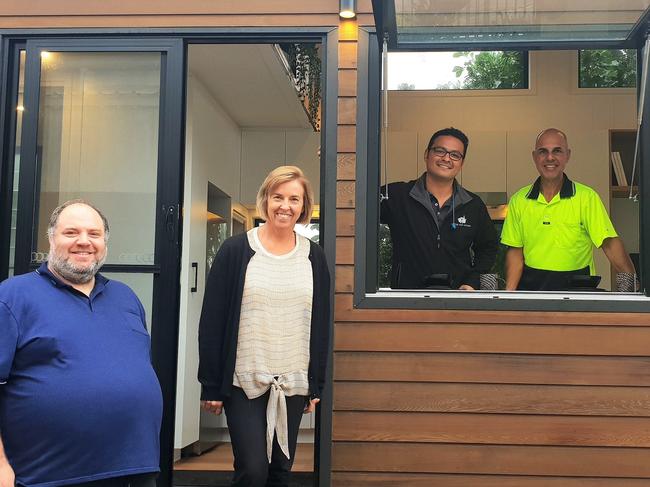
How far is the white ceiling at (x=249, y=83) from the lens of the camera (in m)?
4.35

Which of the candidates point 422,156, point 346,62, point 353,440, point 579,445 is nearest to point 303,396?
point 353,440

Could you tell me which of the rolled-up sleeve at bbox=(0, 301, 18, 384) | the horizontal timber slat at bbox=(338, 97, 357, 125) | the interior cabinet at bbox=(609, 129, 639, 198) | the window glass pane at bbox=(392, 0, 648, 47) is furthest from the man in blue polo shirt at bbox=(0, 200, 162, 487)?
the interior cabinet at bbox=(609, 129, 639, 198)

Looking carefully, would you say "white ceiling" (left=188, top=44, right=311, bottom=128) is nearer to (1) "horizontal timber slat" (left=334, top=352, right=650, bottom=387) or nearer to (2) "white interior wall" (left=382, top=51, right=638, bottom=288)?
(2) "white interior wall" (left=382, top=51, right=638, bottom=288)

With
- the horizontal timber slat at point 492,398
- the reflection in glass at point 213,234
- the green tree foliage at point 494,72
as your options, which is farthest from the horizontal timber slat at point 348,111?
the green tree foliage at point 494,72

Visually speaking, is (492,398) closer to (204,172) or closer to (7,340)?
(7,340)

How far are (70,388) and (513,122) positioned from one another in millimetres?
4638

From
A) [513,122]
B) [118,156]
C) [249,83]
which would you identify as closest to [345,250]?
[118,156]

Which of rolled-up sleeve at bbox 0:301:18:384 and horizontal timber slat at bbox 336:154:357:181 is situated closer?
rolled-up sleeve at bbox 0:301:18:384

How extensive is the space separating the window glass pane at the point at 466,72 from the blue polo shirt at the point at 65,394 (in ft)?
12.5

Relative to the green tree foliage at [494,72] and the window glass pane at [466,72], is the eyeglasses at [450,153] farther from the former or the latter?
the green tree foliage at [494,72]

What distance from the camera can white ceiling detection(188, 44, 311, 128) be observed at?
435 centimetres

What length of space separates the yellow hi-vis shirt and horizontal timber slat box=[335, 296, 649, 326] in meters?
0.50

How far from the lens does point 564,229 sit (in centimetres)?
362

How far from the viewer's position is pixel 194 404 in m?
4.89
